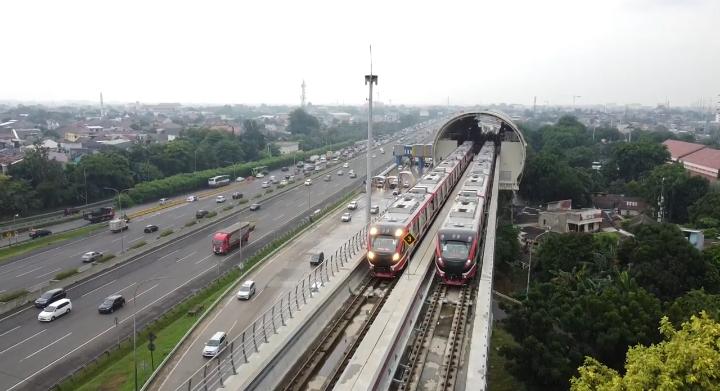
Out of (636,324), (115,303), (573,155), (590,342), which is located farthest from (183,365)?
(573,155)

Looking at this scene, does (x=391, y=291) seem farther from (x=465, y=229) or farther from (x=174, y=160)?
(x=174, y=160)

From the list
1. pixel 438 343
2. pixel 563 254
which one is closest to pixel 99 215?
pixel 563 254

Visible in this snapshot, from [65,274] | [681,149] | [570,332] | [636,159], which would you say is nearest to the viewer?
[570,332]

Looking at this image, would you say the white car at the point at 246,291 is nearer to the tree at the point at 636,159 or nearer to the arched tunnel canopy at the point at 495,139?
the arched tunnel canopy at the point at 495,139

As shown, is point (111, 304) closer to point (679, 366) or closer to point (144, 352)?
point (144, 352)

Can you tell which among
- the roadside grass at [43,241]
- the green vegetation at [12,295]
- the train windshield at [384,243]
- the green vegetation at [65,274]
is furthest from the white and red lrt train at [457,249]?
the roadside grass at [43,241]

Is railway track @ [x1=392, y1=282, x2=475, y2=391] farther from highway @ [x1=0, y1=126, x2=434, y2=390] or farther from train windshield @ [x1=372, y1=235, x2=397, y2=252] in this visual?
highway @ [x1=0, y1=126, x2=434, y2=390]

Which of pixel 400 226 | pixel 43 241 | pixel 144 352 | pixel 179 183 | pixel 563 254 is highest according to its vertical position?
pixel 400 226
